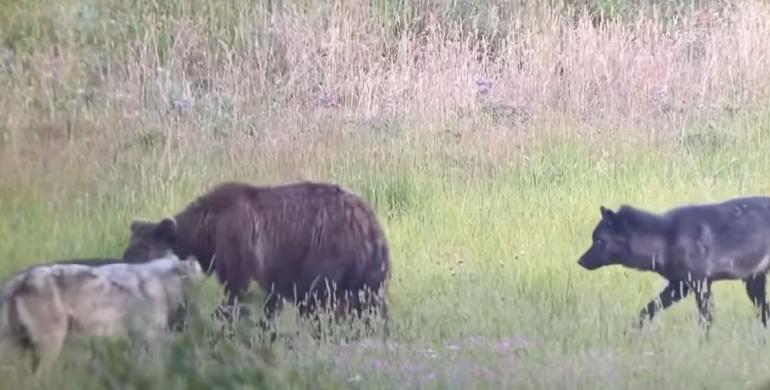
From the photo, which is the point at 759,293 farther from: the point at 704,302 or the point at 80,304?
the point at 80,304

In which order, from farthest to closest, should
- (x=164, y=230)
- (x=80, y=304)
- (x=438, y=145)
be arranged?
1. (x=438, y=145)
2. (x=164, y=230)
3. (x=80, y=304)

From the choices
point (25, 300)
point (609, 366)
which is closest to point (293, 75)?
point (25, 300)

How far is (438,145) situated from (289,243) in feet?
1.45

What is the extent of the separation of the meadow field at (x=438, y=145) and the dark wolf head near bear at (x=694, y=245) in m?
0.03

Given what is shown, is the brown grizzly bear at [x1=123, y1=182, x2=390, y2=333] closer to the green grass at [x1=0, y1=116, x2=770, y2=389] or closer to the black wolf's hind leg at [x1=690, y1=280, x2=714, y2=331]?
the green grass at [x1=0, y1=116, x2=770, y2=389]

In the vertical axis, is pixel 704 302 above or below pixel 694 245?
below

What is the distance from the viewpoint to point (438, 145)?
3287 mm

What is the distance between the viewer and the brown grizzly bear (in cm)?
321

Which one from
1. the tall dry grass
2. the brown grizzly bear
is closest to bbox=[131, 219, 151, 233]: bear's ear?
the brown grizzly bear

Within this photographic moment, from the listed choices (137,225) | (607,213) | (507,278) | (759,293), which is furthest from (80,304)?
(759,293)

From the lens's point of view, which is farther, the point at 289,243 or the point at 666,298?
the point at 289,243

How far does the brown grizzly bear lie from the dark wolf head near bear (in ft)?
1.78

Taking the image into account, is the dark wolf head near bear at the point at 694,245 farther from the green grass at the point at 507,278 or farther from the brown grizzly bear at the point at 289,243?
→ the brown grizzly bear at the point at 289,243

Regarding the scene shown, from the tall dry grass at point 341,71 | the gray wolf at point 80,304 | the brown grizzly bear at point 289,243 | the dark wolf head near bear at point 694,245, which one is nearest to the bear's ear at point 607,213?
the dark wolf head near bear at point 694,245
